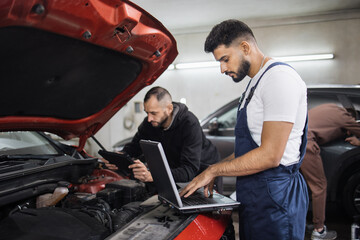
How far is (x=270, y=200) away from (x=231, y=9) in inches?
222

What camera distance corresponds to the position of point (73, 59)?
141cm

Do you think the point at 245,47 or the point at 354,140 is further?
the point at 354,140

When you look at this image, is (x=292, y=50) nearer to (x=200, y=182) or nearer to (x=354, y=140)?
(x=354, y=140)

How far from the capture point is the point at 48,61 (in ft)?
4.40

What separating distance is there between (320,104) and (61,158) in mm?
2998

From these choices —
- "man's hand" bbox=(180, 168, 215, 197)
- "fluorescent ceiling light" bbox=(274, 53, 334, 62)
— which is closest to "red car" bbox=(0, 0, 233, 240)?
"man's hand" bbox=(180, 168, 215, 197)

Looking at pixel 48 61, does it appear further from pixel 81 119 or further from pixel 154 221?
pixel 154 221

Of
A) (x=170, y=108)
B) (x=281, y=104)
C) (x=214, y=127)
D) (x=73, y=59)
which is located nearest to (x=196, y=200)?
(x=281, y=104)

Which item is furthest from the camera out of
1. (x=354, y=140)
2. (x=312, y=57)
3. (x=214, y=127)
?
(x=312, y=57)

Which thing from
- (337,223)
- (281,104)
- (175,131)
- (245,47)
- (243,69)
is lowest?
(337,223)

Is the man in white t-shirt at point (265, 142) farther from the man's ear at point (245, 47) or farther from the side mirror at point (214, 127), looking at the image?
the side mirror at point (214, 127)

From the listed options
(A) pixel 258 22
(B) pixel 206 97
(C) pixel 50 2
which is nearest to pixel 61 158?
(C) pixel 50 2

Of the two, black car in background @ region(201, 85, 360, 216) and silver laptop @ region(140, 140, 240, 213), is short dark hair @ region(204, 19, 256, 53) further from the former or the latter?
black car in background @ region(201, 85, 360, 216)

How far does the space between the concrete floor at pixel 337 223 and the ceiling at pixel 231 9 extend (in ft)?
12.9
